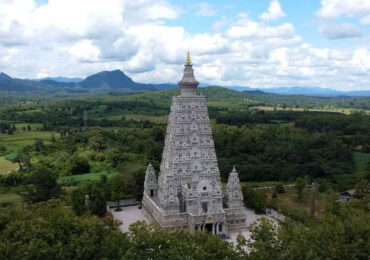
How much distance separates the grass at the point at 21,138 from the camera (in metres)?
72.2

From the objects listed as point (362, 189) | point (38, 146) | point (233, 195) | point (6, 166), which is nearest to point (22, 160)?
point (6, 166)

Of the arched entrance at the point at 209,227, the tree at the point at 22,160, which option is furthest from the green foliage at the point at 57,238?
the tree at the point at 22,160

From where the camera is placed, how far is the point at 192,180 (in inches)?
1318

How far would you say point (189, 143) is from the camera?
1318 inches

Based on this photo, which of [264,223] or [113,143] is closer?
[264,223]

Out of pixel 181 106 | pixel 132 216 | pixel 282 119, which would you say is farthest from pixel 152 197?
pixel 282 119

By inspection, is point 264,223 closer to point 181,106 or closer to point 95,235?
point 95,235

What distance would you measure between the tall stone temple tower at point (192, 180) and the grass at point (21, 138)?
47968 mm

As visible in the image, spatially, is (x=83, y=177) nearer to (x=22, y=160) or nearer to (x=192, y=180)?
(x=22, y=160)

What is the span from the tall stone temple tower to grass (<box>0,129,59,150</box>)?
47968mm

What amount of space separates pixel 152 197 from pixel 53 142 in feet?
138

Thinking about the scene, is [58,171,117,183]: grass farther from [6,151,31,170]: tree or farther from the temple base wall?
the temple base wall

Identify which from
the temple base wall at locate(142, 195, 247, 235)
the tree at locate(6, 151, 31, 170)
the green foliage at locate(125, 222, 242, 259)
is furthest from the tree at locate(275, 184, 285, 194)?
the tree at locate(6, 151, 31, 170)

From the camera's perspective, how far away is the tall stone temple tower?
3203 cm
